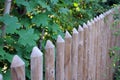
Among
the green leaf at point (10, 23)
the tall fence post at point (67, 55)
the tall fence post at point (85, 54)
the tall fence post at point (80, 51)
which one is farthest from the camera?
the tall fence post at point (85, 54)

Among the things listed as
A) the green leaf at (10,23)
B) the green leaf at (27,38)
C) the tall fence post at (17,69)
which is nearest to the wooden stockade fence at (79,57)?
the tall fence post at (17,69)

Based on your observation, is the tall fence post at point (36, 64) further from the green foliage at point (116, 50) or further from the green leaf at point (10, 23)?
the green foliage at point (116, 50)

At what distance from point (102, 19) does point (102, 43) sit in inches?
14.1

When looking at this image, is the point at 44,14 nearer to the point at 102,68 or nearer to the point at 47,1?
the point at 47,1

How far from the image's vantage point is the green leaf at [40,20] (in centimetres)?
226

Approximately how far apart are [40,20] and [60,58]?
47 cm

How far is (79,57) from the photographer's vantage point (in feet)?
8.43

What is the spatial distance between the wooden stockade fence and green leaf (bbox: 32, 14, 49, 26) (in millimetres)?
250

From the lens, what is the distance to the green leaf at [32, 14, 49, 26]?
2.26 meters

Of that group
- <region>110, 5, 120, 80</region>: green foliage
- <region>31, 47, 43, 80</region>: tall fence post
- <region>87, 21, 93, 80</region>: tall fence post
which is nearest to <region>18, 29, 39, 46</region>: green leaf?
<region>31, 47, 43, 80</region>: tall fence post

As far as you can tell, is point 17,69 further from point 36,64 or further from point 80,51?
point 80,51

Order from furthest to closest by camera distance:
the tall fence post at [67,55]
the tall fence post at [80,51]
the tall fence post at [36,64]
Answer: the tall fence post at [80,51]
the tall fence post at [67,55]
the tall fence post at [36,64]

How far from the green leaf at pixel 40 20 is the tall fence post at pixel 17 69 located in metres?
0.91

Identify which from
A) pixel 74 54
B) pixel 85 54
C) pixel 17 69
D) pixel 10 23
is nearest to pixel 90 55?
pixel 85 54
